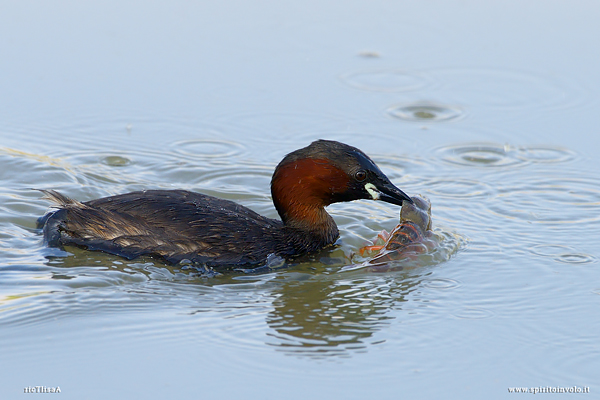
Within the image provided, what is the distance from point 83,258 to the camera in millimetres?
7309

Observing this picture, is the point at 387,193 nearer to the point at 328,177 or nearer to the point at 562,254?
the point at 328,177

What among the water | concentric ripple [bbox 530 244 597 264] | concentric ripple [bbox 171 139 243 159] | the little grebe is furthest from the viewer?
concentric ripple [bbox 171 139 243 159]

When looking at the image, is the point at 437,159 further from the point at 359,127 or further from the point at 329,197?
the point at 329,197

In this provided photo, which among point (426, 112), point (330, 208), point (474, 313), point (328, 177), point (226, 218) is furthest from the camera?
point (426, 112)

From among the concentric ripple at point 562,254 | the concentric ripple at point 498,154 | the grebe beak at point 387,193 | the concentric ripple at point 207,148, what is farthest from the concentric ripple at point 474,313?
the concentric ripple at point 207,148

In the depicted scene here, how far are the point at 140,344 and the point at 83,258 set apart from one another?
178 cm

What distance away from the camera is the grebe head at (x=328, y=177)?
7609 millimetres

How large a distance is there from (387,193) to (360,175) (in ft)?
0.94

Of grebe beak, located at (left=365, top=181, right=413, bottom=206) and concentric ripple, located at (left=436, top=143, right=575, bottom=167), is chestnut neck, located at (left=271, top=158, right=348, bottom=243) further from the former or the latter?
concentric ripple, located at (left=436, top=143, right=575, bottom=167)

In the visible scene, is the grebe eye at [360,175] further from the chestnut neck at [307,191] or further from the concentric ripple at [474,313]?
the concentric ripple at [474,313]

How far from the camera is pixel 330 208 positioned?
8992 mm

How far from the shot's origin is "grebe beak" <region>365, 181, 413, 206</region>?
7641mm

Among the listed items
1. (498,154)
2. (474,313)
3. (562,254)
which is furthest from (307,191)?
(498,154)

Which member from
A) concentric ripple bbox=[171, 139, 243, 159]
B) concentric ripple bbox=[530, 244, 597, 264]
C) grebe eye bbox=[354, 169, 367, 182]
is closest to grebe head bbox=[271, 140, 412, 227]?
grebe eye bbox=[354, 169, 367, 182]
